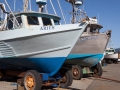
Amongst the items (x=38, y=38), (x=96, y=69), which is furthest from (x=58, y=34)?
(x=96, y=69)

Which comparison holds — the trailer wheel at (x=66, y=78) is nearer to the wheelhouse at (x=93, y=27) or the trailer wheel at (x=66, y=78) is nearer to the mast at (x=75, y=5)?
the wheelhouse at (x=93, y=27)

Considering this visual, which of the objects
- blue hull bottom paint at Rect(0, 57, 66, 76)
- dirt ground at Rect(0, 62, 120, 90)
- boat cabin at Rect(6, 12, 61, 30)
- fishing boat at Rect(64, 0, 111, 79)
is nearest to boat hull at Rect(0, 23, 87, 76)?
blue hull bottom paint at Rect(0, 57, 66, 76)

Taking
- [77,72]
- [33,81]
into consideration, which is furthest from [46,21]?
[77,72]

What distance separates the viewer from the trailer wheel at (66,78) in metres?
9.29

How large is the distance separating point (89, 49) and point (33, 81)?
5.80 meters

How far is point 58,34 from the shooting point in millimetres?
8047

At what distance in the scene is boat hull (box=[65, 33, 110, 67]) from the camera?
500 inches

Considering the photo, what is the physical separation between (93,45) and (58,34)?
5230 millimetres

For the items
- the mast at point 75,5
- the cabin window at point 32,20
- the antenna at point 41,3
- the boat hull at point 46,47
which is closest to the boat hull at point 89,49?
the antenna at point 41,3

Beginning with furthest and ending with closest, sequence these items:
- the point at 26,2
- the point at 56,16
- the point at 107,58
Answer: the point at 107,58
the point at 26,2
the point at 56,16

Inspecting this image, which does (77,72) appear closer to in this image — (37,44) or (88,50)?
(88,50)

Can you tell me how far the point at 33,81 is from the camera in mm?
7965

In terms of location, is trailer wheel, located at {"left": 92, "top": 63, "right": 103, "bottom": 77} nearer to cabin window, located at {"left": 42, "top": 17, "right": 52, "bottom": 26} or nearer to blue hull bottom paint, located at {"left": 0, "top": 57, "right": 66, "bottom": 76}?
cabin window, located at {"left": 42, "top": 17, "right": 52, "bottom": 26}

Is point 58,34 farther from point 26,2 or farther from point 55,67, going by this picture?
point 26,2
